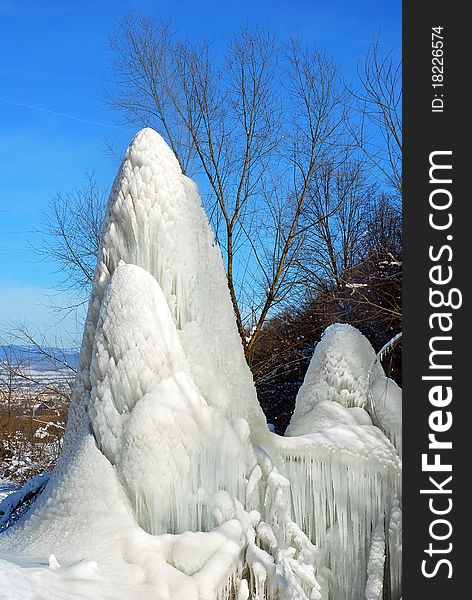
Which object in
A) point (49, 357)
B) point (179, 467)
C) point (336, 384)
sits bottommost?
point (179, 467)

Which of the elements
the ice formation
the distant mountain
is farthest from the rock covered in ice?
the distant mountain

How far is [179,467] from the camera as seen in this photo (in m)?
2.75

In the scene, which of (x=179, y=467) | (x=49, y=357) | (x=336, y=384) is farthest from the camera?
(x=49, y=357)

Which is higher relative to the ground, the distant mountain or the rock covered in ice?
the distant mountain

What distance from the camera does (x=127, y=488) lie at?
2697mm

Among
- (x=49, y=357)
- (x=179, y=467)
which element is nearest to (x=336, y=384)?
(x=179, y=467)

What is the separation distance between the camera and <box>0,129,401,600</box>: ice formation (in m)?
2.49

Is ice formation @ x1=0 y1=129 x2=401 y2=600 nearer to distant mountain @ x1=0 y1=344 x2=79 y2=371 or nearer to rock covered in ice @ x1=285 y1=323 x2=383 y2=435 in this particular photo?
rock covered in ice @ x1=285 y1=323 x2=383 y2=435

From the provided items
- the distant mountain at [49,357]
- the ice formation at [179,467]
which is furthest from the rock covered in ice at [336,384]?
the distant mountain at [49,357]

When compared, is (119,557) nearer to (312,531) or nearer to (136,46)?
(312,531)

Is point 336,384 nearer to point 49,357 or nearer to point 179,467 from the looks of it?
point 179,467

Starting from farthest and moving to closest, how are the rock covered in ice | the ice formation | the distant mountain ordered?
the distant mountain, the rock covered in ice, the ice formation

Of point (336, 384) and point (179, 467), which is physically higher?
point (336, 384)

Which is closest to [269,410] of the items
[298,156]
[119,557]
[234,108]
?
[298,156]
